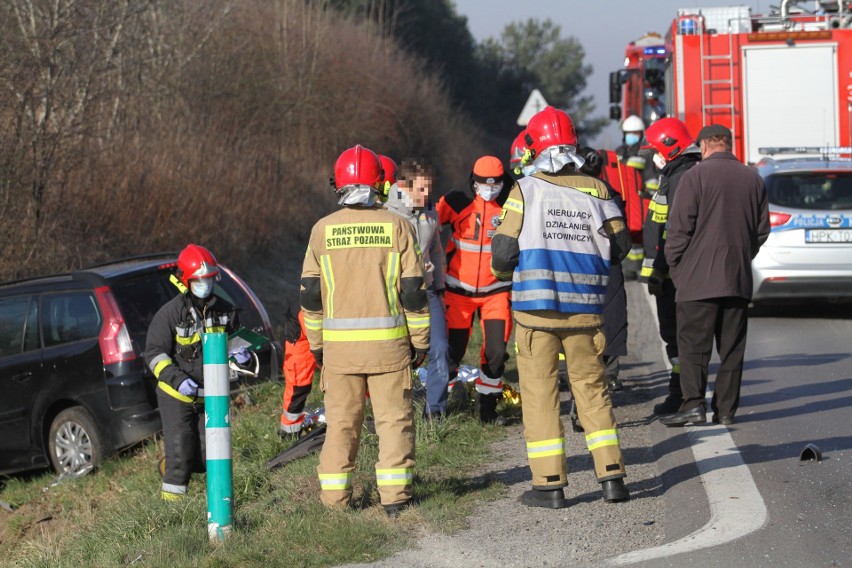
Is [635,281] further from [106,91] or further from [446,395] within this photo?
[446,395]

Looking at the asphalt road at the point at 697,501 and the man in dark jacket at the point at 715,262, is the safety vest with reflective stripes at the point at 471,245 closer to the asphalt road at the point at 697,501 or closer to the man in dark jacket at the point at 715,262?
the asphalt road at the point at 697,501

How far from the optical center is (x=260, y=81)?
2138 cm

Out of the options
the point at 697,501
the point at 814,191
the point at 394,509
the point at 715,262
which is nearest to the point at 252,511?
the point at 394,509

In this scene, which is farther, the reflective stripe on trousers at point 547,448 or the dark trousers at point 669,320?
the dark trousers at point 669,320

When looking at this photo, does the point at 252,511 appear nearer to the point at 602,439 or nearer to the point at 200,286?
the point at 200,286

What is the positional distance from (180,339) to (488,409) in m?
2.17

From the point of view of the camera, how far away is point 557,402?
5910 mm

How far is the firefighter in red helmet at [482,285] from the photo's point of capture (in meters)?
7.98

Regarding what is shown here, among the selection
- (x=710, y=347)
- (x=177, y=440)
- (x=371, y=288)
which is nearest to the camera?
(x=371, y=288)

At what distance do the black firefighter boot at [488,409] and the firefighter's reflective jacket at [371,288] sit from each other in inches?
90.1

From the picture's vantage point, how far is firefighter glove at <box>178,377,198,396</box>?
278 inches

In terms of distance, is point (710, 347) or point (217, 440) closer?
point (217, 440)

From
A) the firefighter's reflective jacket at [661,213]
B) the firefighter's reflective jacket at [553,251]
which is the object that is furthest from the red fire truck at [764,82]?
the firefighter's reflective jacket at [553,251]

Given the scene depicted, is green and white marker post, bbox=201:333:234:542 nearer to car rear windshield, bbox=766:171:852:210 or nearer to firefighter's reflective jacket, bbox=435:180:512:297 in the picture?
firefighter's reflective jacket, bbox=435:180:512:297
